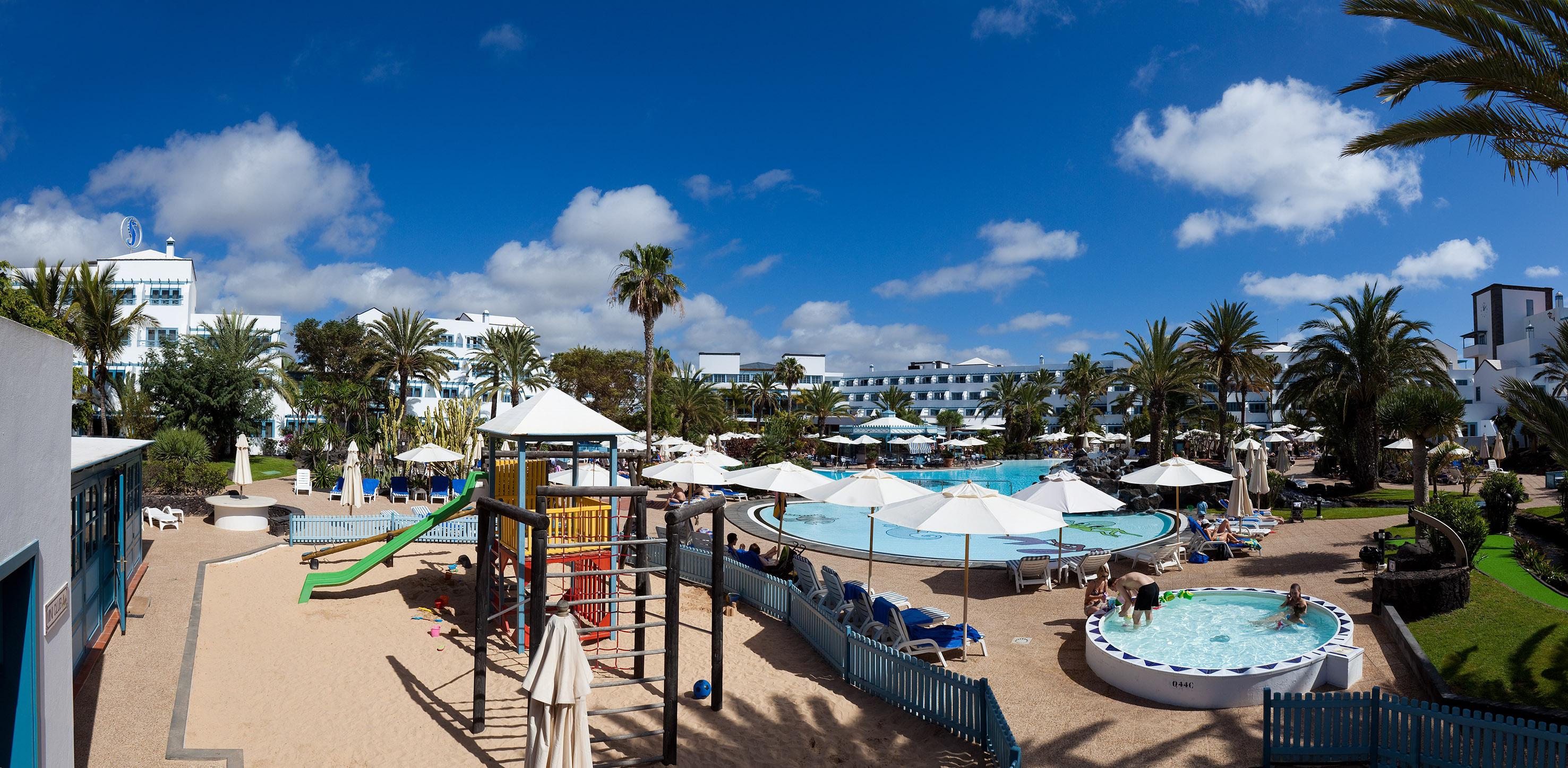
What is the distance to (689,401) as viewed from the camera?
50.7 m

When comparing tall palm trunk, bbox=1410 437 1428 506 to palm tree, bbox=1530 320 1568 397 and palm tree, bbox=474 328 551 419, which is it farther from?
palm tree, bbox=474 328 551 419

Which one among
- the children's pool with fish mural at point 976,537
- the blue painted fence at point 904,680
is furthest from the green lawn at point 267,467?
the blue painted fence at point 904,680

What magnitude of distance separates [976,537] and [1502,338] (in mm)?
80415

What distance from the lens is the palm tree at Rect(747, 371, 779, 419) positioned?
74375 millimetres

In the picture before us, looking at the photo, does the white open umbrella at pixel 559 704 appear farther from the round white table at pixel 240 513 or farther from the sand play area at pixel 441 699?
the round white table at pixel 240 513

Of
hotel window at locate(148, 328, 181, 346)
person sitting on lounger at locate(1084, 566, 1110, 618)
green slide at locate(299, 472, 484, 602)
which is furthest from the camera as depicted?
hotel window at locate(148, 328, 181, 346)

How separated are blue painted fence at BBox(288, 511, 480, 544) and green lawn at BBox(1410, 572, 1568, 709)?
64.9 feet

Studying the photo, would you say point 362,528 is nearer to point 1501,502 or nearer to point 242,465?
point 242,465

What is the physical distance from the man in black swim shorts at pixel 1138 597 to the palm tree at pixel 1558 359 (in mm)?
7320

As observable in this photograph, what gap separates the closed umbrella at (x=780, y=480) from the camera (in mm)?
16859

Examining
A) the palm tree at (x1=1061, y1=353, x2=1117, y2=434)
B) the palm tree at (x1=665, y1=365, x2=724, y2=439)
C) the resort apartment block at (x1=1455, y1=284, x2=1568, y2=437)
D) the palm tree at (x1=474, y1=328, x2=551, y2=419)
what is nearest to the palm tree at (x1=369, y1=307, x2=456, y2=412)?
the palm tree at (x1=474, y1=328, x2=551, y2=419)

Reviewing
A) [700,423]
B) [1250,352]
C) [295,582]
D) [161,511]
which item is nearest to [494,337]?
[700,423]

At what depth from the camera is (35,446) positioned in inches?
200

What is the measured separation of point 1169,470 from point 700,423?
35613 mm
